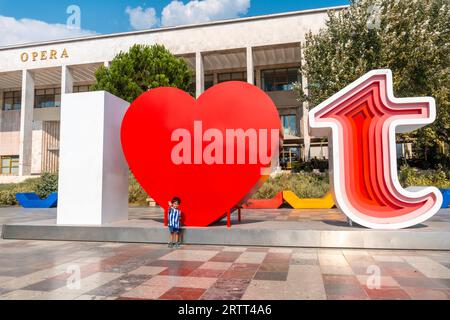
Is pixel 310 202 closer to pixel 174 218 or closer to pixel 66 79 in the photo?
pixel 174 218

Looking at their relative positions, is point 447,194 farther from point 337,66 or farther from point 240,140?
point 240,140

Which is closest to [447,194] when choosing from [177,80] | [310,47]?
[310,47]

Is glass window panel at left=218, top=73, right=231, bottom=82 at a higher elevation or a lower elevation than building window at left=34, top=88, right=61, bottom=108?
higher

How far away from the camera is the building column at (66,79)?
3475 cm

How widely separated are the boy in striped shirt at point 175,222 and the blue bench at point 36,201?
12.6 m

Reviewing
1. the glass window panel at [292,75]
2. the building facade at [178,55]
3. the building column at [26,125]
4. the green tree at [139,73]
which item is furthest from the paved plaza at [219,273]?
the building column at [26,125]

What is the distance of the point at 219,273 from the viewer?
5.37 metres

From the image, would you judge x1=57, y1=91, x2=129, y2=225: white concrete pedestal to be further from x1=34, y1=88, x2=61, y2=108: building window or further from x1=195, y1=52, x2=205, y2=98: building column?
x1=34, y1=88, x2=61, y2=108: building window

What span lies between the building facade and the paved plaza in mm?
23264

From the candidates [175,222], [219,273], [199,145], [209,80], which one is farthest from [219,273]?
[209,80]

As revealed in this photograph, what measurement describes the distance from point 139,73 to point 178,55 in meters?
10.6

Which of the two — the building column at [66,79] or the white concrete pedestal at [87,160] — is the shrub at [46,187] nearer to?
the white concrete pedestal at [87,160]

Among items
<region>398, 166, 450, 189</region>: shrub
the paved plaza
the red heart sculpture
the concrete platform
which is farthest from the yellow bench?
the paved plaza

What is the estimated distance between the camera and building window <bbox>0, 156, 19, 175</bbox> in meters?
40.4
